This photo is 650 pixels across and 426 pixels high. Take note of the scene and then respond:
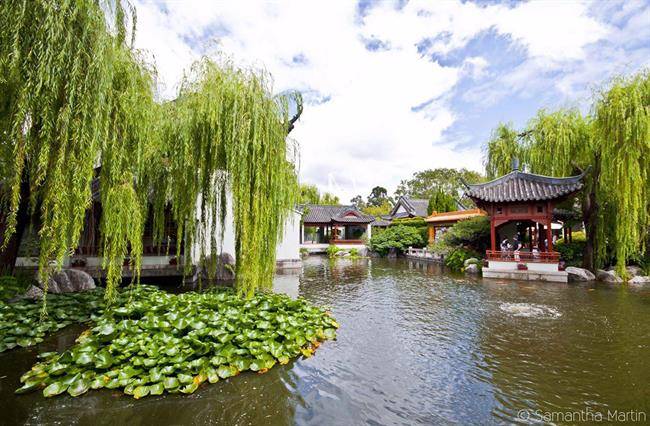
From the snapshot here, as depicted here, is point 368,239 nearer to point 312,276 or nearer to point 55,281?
point 312,276

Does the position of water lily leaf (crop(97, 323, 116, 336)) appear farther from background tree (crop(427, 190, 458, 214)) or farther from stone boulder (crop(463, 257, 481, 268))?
background tree (crop(427, 190, 458, 214))

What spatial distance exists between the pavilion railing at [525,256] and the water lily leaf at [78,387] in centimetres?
1136

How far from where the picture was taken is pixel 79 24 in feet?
10.5

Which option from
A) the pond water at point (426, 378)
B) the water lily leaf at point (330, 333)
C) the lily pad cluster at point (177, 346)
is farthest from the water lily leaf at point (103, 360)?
the water lily leaf at point (330, 333)

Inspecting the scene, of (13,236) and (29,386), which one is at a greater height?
(13,236)

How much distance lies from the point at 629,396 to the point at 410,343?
7.73ft

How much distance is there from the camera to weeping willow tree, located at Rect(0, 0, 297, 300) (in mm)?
3045

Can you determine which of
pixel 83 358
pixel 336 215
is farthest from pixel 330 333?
pixel 336 215

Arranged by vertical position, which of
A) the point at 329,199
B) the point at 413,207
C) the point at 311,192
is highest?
the point at 311,192

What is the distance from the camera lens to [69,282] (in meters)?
6.81

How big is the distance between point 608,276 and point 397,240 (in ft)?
36.6

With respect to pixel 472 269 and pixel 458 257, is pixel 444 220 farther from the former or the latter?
pixel 472 269

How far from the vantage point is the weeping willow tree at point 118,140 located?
3.04m

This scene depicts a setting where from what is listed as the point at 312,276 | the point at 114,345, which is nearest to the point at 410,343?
the point at 114,345
